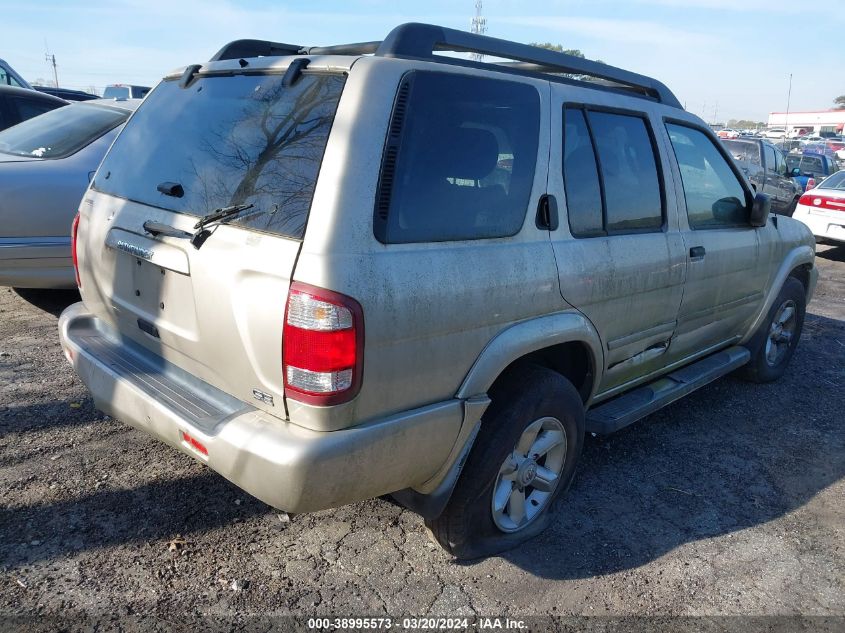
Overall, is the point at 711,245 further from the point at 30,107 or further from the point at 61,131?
the point at 30,107

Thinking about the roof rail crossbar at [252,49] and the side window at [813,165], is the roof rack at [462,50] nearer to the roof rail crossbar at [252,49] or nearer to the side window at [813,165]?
the roof rail crossbar at [252,49]

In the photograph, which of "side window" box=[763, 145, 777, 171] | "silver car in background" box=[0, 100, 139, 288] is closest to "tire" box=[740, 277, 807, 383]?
"silver car in background" box=[0, 100, 139, 288]

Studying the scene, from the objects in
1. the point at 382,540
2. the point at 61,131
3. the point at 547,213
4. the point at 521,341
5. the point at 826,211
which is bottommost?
the point at 382,540

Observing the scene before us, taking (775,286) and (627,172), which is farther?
(775,286)

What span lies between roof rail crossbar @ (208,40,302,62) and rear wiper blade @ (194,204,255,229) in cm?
116

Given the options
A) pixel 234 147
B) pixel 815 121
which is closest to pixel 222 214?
pixel 234 147

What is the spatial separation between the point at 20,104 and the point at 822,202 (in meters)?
11.5

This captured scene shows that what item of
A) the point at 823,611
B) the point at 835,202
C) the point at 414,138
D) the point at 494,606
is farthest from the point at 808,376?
the point at 835,202

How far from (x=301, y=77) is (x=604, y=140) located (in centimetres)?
156

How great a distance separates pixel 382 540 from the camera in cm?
311

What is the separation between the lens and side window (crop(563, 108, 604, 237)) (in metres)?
3.09

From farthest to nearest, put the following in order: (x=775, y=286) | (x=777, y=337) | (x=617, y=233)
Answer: (x=777, y=337) → (x=775, y=286) → (x=617, y=233)

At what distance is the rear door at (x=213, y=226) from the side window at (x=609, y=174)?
48.7 inches

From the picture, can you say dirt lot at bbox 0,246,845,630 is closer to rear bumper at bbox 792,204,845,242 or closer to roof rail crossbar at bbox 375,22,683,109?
roof rail crossbar at bbox 375,22,683,109
